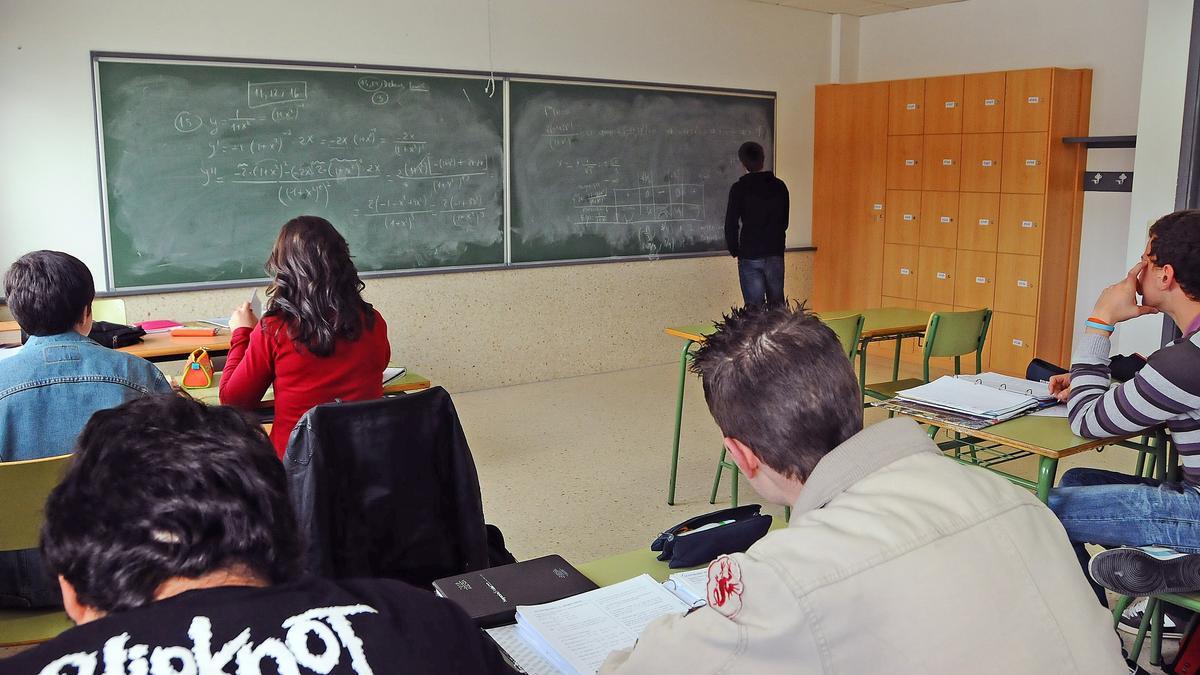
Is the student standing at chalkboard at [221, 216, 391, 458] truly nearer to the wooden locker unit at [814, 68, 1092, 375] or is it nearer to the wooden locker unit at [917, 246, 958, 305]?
the wooden locker unit at [814, 68, 1092, 375]

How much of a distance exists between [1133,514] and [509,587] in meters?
1.56

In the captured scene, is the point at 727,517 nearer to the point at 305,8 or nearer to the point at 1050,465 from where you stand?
the point at 1050,465

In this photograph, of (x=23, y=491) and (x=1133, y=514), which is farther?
(x=1133, y=514)

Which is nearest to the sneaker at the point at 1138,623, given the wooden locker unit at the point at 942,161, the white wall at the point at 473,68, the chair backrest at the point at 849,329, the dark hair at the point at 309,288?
the chair backrest at the point at 849,329

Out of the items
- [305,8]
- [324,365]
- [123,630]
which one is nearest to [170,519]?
[123,630]

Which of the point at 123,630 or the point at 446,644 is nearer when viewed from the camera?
the point at 123,630

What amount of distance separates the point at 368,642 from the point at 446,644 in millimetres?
85

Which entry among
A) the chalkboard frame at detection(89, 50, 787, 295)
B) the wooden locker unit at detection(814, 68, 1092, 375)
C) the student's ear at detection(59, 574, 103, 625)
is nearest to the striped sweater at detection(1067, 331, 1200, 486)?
the student's ear at detection(59, 574, 103, 625)

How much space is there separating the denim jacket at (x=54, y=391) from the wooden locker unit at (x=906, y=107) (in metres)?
5.82

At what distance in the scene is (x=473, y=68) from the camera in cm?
580

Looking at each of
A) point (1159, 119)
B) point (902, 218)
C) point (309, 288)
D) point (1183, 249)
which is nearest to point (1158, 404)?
point (1183, 249)

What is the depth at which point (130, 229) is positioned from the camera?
15.9 ft

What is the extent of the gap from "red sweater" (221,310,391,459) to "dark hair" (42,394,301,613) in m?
1.67

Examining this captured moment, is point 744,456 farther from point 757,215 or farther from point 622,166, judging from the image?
point 622,166
